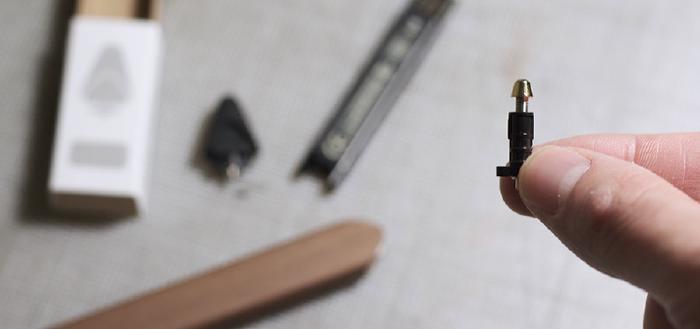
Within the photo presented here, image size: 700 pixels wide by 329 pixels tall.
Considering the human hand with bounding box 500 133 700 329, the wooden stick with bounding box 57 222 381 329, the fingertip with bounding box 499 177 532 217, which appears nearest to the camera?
the human hand with bounding box 500 133 700 329

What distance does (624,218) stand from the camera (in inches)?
12.9

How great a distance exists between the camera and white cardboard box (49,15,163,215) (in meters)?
0.57

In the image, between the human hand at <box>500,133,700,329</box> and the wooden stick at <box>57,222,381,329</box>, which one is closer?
the human hand at <box>500,133,700,329</box>

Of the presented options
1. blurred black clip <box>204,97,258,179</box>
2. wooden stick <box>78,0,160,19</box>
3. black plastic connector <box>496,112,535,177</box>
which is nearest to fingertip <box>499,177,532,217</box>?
black plastic connector <box>496,112,535,177</box>

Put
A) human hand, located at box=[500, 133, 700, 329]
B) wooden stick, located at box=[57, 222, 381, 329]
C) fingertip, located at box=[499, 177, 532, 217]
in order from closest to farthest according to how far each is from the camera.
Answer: human hand, located at box=[500, 133, 700, 329] < fingertip, located at box=[499, 177, 532, 217] < wooden stick, located at box=[57, 222, 381, 329]

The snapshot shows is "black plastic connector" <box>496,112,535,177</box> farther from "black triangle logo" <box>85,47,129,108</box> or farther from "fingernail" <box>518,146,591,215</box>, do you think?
"black triangle logo" <box>85,47,129,108</box>

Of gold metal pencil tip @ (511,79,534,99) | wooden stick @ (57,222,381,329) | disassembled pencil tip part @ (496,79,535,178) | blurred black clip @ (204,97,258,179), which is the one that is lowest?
wooden stick @ (57,222,381,329)

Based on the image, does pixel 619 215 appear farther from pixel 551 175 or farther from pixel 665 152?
pixel 665 152

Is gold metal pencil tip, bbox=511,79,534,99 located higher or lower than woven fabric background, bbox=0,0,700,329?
higher

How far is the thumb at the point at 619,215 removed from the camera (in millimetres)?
314

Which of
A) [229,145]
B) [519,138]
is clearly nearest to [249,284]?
[229,145]

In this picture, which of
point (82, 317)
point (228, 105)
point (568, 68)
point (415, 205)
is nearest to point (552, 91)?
point (568, 68)

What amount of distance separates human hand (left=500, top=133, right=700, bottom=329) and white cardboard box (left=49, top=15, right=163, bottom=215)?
326 millimetres

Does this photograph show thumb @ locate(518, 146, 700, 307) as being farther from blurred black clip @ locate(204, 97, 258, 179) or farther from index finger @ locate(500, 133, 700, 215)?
blurred black clip @ locate(204, 97, 258, 179)
